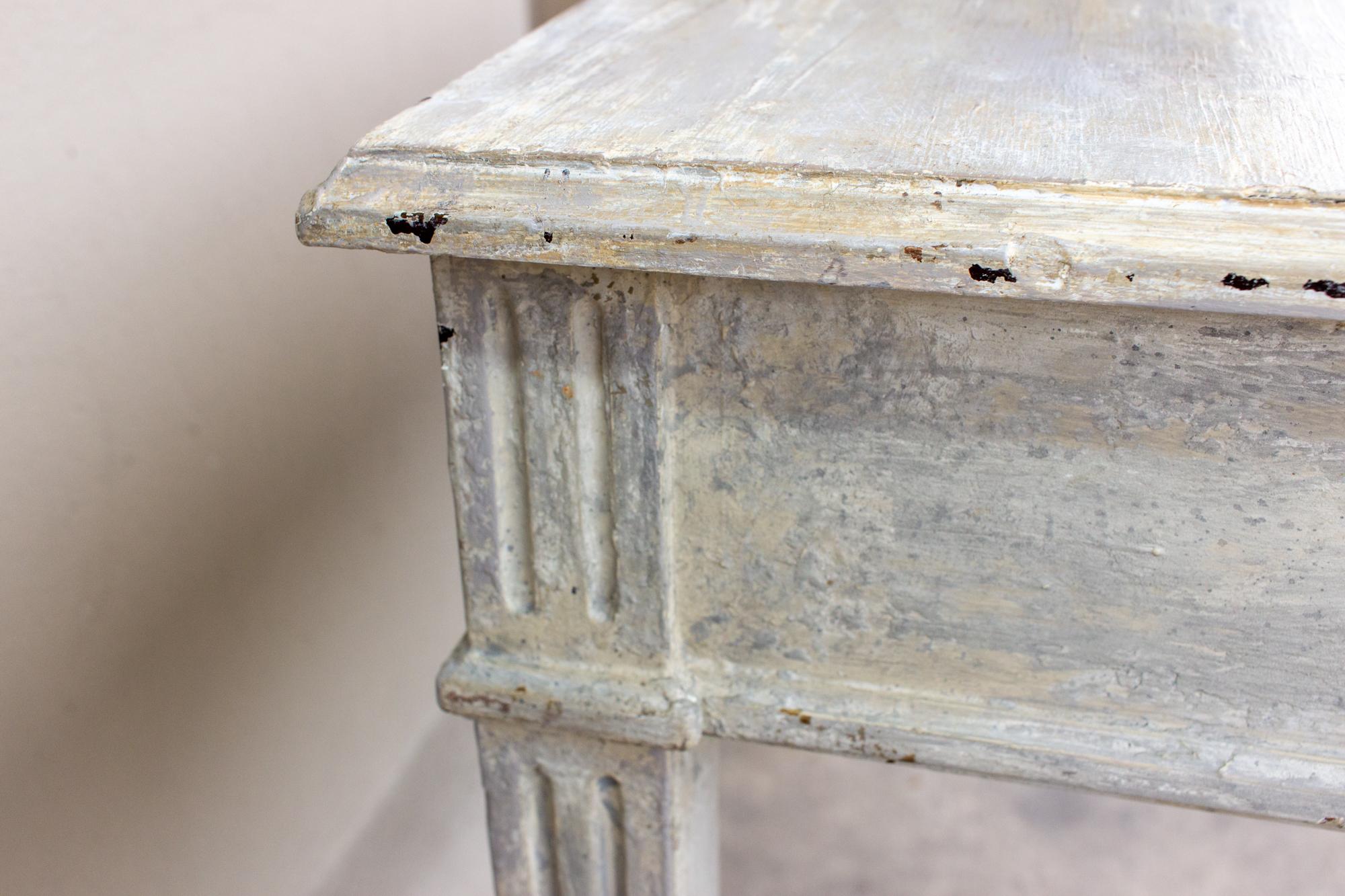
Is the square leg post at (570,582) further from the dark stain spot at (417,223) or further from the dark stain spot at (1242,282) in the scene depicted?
the dark stain spot at (1242,282)

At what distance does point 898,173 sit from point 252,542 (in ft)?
2.12

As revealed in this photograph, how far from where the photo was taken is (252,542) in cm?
90

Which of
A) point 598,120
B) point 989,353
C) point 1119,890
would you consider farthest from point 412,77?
point 1119,890

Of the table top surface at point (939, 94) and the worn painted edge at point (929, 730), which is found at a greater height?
the table top surface at point (939, 94)

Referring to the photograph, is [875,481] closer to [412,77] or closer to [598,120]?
[598,120]

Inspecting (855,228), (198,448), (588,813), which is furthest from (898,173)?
(198,448)

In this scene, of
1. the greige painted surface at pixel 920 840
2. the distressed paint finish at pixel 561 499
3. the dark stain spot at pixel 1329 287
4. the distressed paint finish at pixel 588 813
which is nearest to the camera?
the dark stain spot at pixel 1329 287

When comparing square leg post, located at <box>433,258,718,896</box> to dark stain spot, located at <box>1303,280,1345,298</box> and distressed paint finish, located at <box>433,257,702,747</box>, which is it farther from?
dark stain spot, located at <box>1303,280,1345,298</box>

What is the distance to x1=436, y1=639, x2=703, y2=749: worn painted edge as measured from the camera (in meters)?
0.58

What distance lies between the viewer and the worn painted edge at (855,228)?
0.41 metres

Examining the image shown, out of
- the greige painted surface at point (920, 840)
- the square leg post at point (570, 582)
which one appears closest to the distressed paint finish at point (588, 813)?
the square leg post at point (570, 582)

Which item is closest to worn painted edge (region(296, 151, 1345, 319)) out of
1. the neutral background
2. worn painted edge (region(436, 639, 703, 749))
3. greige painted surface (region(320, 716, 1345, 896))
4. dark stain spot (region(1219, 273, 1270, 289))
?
dark stain spot (region(1219, 273, 1270, 289))

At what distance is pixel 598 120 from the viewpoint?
1.66 feet

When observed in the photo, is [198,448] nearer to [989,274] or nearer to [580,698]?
[580,698]
